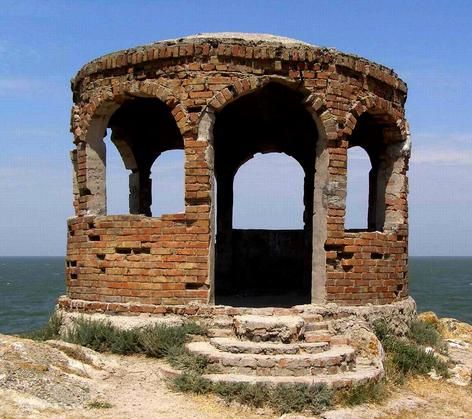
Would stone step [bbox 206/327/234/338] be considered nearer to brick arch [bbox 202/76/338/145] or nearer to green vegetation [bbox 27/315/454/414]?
green vegetation [bbox 27/315/454/414]

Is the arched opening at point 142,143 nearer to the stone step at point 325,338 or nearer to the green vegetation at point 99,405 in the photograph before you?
the stone step at point 325,338

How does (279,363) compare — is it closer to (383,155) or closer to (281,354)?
(281,354)

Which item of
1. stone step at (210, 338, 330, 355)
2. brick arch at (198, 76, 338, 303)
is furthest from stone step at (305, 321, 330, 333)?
brick arch at (198, 76, 338, 303)

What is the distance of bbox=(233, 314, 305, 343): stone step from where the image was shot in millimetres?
7664

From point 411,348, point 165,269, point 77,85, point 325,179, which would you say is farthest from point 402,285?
point 77,85

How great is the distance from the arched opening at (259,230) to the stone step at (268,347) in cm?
504

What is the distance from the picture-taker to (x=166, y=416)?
6.25m

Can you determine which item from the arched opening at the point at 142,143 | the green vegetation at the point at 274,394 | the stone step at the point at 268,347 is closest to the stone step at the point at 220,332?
the stone step at the point at 268,347

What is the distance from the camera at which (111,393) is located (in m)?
6.87

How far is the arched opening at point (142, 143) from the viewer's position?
1294cm

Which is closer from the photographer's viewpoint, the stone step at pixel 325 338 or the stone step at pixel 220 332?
the stone step at pixel 325 338

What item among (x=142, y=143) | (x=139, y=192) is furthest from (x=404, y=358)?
(x=142, y=143)

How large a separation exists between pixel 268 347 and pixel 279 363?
29cm

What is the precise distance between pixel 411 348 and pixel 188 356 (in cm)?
325
